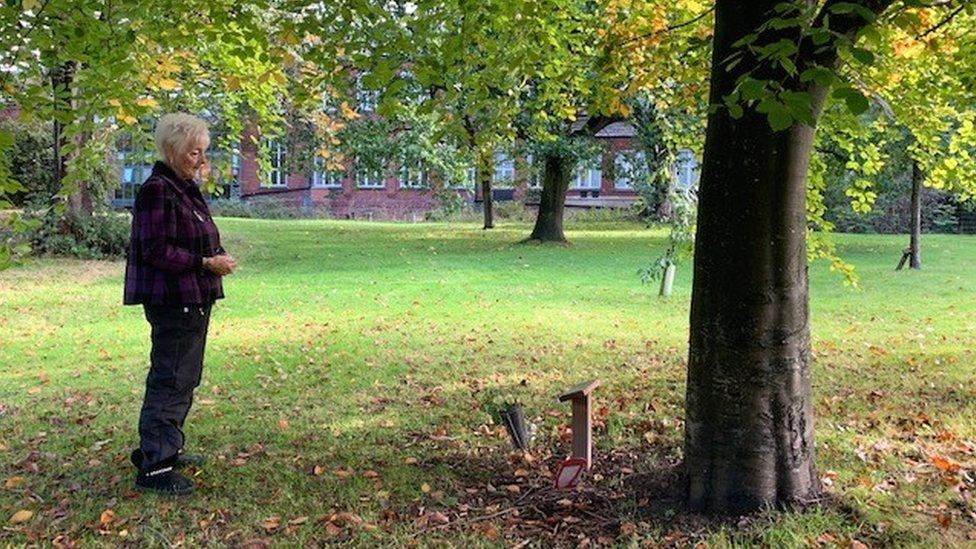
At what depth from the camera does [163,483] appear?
418 centimetres

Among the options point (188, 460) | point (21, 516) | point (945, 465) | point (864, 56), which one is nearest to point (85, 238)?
point (188, 460)

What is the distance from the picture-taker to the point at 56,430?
5.55 metres

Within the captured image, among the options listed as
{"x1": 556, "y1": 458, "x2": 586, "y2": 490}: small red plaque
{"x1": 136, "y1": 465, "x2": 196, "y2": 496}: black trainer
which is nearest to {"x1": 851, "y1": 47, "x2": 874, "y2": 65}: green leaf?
{"x1": 556, "y1": 458, "x2": 586, "y2": 490}: small red plaque

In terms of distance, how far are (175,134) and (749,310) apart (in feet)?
9.58

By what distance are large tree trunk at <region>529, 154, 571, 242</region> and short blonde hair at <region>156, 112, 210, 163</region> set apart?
2177 centimetres

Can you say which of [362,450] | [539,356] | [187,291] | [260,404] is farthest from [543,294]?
[187,291]

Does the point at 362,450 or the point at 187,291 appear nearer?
the point at 187,291

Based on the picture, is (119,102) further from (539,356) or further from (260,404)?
(539,356)

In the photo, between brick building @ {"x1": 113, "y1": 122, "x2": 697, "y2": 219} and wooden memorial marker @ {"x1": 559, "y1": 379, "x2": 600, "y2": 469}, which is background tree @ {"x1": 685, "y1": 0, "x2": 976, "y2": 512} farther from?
brick building @ {"x1": 113, "y1": 122, "x2": 697, "y2": 219}

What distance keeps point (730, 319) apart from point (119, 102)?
430 centimetres

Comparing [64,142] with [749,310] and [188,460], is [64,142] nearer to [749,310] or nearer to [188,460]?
[188,460]

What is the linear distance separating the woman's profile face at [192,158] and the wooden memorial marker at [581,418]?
2.29 metres

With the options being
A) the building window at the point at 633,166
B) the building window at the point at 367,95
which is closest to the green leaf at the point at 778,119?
the building window at the point at 367,95

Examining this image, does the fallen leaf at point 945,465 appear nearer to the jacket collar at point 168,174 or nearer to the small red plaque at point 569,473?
the small red plaque at point 569,473
